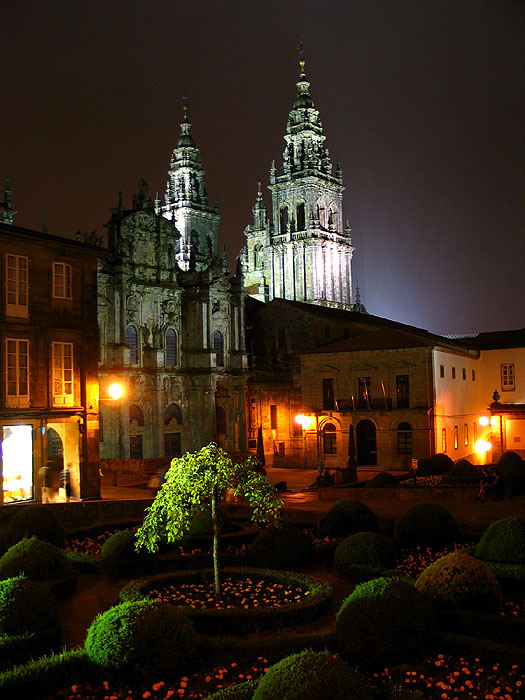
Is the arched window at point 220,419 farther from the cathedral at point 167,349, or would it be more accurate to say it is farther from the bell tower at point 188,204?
the bell tower at point 188,204

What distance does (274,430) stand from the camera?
6631cm

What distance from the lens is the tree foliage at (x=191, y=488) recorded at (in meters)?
15.5

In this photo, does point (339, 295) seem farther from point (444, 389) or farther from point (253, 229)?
point (444, 389)

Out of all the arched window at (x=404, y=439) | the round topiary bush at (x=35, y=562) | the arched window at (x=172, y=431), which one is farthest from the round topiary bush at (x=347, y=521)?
the arched window at (x=172, y=431)

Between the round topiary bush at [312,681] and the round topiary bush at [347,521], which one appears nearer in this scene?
the round topiary bush at [312,681]

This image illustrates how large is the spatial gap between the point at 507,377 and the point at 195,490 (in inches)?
1956

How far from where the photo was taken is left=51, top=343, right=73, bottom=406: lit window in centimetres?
3212

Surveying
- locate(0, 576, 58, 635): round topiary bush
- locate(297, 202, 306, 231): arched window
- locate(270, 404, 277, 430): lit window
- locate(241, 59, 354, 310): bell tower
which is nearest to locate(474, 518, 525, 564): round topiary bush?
locate(0, 576, 58, 635): round topiary bush

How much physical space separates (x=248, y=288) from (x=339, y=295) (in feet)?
49.4

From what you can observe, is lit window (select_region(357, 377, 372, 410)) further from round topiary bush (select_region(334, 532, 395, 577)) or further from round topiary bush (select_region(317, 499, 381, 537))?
round topiary bush (select_region(334, 532, 395, 577))

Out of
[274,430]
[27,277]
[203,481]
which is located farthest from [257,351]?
[203,481]

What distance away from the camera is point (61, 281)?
3269cm

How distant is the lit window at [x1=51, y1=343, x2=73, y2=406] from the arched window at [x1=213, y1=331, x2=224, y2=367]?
3248 centimetres

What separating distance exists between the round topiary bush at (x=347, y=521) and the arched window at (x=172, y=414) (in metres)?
39.3
